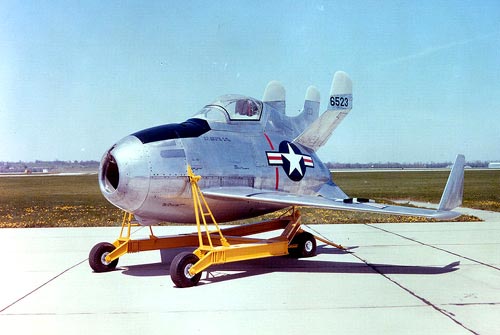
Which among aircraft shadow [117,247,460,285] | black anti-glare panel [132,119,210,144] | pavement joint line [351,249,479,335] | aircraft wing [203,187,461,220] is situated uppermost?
black anti-glare panel [132,119,210,144]

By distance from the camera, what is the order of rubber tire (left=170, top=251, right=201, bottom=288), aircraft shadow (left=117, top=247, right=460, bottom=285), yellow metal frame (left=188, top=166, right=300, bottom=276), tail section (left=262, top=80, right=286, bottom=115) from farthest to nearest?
tail section (left=262, top=80, right=286, bottom=115)
aircraft shadow (left=117, top=247, right=460, bottom=285)
yellow metal frame (left=188, top=166, right=300, bottom=276)
rubber tire (left=170, top=251, right=201, bottom=288)

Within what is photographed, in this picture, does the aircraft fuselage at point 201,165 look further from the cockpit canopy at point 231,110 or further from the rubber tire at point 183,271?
the rubber tire at point 183,271

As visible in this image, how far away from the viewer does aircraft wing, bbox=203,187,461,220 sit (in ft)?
25.3

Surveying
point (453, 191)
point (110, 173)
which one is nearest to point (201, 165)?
point (110, 173)

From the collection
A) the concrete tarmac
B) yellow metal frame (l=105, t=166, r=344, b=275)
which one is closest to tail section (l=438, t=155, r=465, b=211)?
the concrete tarmac

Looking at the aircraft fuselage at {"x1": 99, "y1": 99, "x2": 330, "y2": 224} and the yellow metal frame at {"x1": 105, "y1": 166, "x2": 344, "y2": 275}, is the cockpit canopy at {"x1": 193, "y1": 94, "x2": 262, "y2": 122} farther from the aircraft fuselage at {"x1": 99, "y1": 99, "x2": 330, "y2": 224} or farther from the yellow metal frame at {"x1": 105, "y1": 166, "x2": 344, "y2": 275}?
the yellow metal frame at {"x1": 105, "y1": 166, "x2": 344, "y2": 275}

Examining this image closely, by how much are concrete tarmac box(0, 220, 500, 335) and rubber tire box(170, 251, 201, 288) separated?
0.14m

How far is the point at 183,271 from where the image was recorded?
7.37m

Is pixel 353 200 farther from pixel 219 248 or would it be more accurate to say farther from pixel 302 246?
pixel 219 248

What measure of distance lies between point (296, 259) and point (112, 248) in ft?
12.1

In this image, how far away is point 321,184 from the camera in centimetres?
1091

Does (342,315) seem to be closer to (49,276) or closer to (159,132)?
(159,132)

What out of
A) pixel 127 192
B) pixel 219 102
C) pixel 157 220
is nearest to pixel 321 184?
pixel 219 102

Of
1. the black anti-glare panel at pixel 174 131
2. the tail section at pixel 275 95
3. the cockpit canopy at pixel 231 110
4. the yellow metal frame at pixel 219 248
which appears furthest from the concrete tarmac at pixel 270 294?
the tail section at pixel 275 95
